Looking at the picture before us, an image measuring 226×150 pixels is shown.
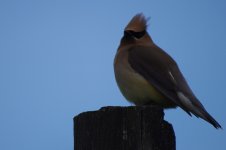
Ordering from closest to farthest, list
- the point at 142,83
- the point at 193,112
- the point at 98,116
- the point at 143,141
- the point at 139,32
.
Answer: the point at 143,141 < the point at 98,116 < the point at 193,112 < the point at 142,83 < the point at 139,32

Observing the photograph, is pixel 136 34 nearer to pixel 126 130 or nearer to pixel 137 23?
pixel 137 23

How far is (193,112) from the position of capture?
4.75m

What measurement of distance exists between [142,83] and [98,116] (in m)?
2.20

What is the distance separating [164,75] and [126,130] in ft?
8.24

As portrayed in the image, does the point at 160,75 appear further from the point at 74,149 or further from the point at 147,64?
the point at 74,149

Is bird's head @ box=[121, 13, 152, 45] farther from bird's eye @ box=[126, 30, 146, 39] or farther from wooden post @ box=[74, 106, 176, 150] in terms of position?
wooden post @ box=[74, 106, 176, 150]

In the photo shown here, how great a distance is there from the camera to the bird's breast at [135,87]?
5.24 m

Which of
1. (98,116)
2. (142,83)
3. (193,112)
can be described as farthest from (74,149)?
(142,83)

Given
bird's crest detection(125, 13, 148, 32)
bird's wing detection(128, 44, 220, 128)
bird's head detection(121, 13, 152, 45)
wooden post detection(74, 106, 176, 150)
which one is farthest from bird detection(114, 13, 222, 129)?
wooden post detection(74, 106, 176, 150)

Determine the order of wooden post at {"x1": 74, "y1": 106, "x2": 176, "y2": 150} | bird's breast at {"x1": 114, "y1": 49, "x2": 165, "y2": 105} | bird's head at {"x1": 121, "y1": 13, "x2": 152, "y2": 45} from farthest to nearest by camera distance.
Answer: bird's head at {"x1": 121, "y1": 13, "x2": 152, "y2": 45}
bird's breast at {"x1": 114, "y1": 49, "x2": 165, "y2": 105}
wooden post at {"x1": 74, "y1": 106, "x2": 176, "y2": 150}

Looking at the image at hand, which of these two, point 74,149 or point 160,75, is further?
point 160,75

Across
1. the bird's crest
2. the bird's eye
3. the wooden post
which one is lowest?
the wooden post

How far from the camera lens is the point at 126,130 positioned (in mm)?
3025

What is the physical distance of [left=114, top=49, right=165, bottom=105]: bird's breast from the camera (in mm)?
5242
